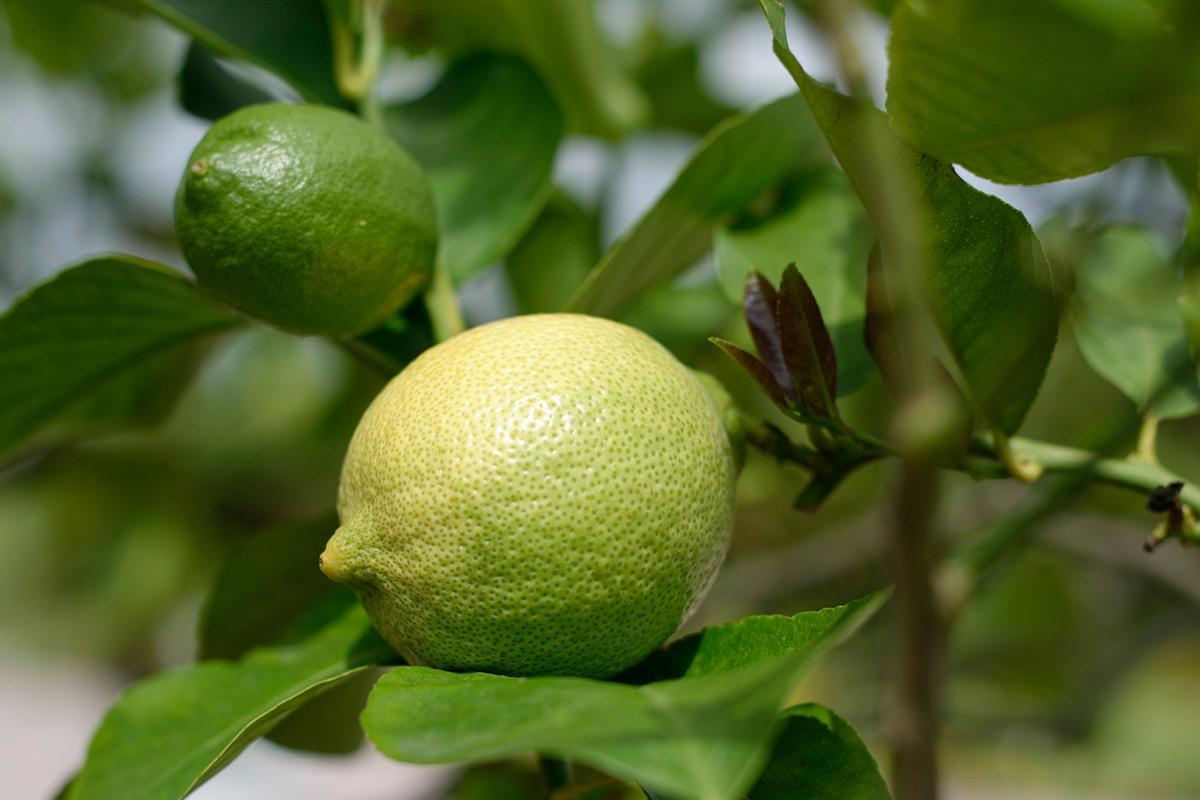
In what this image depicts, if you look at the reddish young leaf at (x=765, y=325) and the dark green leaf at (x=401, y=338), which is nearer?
the reddish young leaf at (x=765, y=325)

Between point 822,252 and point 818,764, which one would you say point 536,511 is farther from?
point 822,252

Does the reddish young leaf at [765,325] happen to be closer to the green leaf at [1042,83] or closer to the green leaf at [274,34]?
the green leaf at [1042,83]

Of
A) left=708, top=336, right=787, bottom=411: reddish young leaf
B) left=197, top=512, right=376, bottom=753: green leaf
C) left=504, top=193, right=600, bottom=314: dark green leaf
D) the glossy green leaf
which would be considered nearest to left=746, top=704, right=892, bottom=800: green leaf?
left=708, top=336, right=787, bottom=411: reddish young leaf

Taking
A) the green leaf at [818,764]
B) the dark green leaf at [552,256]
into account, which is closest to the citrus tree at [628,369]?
the green leaf at [818,764]

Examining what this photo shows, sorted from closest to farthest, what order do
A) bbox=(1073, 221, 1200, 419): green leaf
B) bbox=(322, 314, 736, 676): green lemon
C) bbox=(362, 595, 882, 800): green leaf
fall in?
bbox=(362, 595, 882, 800): green leaf → bbox=(322, 314, 736, 676): green lemon → bbox=(1073, 221, 1200, 419): green leaf

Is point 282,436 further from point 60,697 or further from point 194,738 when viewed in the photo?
point 60,697

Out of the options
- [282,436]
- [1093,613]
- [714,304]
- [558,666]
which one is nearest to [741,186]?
[714,304]

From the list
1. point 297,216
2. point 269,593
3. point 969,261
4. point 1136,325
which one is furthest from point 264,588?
point 1136,325

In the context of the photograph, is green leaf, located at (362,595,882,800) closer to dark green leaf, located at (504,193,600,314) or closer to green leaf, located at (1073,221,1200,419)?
green leaf, located at (1073,221,1200,419)
